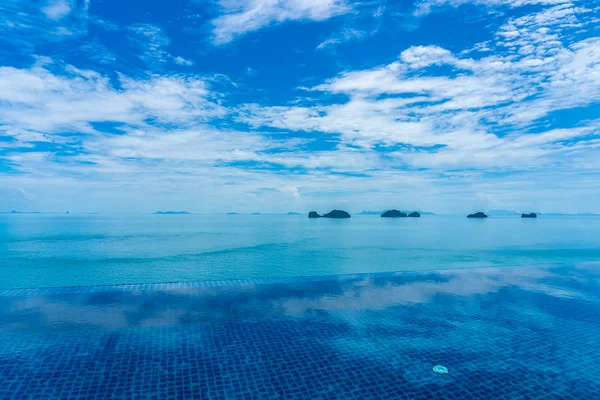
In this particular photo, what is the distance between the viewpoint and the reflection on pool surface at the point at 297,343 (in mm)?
5578

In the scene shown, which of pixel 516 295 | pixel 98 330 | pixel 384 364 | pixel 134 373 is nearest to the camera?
pixel 134 373

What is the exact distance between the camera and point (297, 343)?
7.20m

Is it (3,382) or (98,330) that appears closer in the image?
(3,382)

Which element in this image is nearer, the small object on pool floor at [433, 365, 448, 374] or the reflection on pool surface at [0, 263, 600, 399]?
the reflection on pool surface at [0, 263, 600, 399]

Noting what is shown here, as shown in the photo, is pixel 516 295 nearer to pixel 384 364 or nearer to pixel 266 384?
pixel 384 364

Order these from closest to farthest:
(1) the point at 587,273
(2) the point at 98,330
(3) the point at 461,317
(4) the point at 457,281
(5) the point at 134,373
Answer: (5) the point at 134,373 < (2) the point at 98,330 < (3) the point at 461,317 < (4) the point at 457,281 < (1) the point at 587,273

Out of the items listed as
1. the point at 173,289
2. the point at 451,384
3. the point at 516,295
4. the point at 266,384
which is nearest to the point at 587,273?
the point at 516,295

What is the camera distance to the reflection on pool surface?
18.3 feet

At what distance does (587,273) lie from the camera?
1555 cm

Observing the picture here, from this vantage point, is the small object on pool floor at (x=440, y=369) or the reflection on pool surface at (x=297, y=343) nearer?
the reflection on pool surface at (x=297, y=343)

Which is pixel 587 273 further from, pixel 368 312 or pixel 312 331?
pixel 312 331

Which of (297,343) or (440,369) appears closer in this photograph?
(440,369)

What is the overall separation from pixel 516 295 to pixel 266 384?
31.9 ft

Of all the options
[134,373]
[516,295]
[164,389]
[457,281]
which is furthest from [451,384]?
[457,281]
